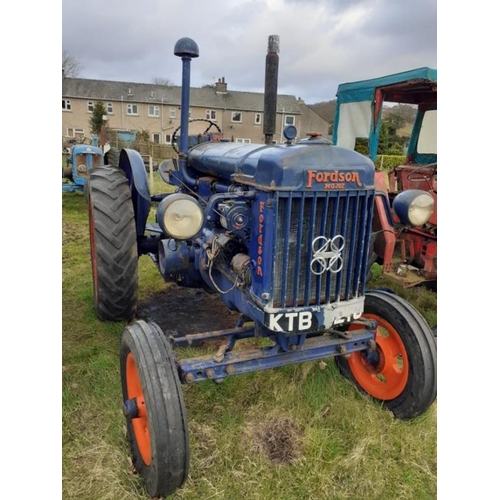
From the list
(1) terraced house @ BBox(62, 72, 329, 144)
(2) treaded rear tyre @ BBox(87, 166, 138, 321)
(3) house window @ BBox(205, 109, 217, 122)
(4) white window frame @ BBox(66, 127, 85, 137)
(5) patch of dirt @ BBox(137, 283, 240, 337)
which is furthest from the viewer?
(3) house window @ BBox(205, 109, 217, 122)

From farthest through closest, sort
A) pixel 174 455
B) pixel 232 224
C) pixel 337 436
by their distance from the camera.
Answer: pixel 337 436
pixel 232 224
pixel 174 455

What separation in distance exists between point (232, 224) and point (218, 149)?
1.30 meters

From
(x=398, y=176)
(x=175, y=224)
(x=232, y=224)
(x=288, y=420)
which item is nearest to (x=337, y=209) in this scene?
(x=232, y=224)

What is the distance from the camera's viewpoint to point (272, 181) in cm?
201

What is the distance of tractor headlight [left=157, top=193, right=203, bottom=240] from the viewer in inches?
82.4

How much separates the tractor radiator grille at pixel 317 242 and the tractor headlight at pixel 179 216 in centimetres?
42

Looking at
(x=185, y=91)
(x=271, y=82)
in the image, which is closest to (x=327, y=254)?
(x=271, y=82)

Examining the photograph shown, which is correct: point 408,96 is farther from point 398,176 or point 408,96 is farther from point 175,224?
point 175,224

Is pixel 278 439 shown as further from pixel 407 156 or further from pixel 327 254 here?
pixel 407 156

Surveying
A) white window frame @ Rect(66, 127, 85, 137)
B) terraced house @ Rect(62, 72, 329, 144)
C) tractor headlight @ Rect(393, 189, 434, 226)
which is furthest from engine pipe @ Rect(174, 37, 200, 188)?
white window frame @ Rect(66, 127, 85, 137)

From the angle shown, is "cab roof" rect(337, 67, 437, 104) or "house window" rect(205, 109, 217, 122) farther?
"house window" rect(205, 109, 217, 122)

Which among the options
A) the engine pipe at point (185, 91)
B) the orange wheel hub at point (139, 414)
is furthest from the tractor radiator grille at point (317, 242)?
the engine pipe at point (185, 91)

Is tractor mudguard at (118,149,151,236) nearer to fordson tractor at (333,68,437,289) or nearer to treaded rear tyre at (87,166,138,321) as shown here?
treaded rear tyre at (87,166,138,321)

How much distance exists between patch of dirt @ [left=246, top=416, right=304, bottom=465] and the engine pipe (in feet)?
6.74
